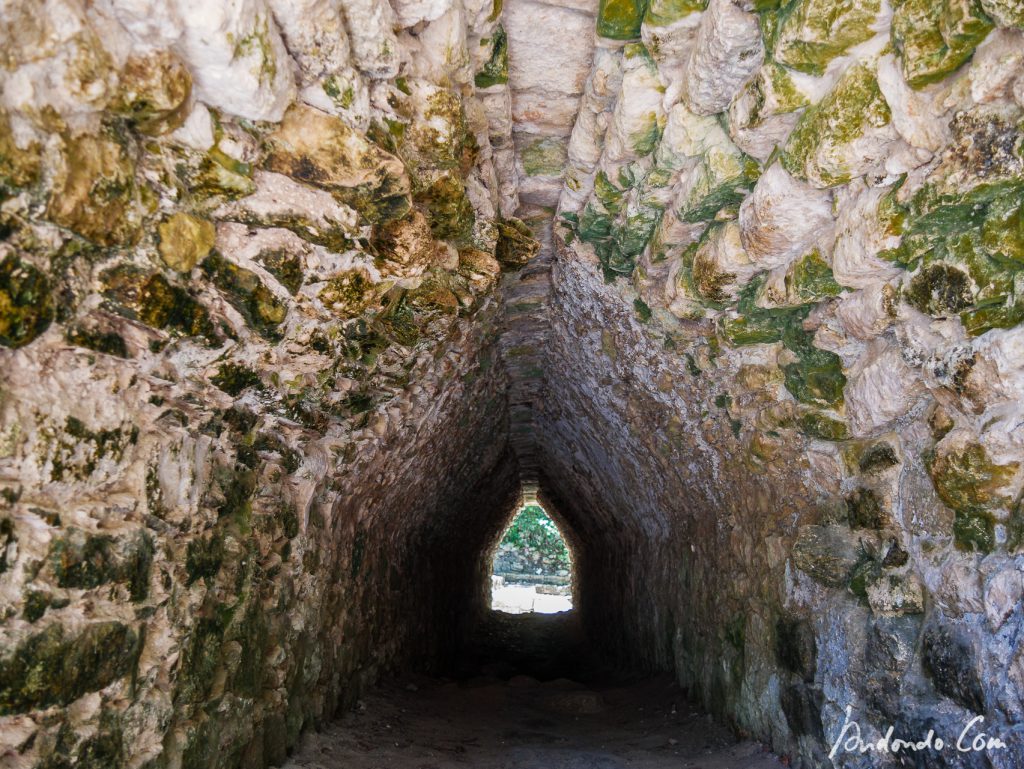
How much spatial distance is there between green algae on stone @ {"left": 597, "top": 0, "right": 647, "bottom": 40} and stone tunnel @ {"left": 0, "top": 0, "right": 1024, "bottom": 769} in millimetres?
14

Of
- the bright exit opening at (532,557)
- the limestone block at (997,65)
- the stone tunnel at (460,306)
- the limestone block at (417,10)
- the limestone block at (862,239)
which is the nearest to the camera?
the limestone block at (997,65)

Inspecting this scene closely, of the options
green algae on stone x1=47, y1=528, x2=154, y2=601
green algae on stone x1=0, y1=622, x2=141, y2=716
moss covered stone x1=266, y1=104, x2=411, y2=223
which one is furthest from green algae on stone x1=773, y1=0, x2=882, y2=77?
green algae on stone x1=0, y1=622, x2=141, y2=716

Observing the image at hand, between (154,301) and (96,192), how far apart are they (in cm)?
38

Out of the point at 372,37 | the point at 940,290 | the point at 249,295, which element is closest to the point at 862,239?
the point at 940,290

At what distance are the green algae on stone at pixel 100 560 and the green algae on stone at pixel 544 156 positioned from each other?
1926 mm

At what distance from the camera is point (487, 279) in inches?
117

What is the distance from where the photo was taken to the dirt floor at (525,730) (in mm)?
Result: 3592

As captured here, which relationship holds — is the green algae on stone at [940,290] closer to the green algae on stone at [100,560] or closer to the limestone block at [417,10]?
the limestone block at [417,10]

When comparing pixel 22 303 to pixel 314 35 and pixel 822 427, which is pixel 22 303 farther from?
pixel 822 427

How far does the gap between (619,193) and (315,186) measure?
1302 millimetres

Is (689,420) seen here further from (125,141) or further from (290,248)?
(125,141)

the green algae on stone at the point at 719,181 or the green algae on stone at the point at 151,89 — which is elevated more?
the green algae on stone at the point at 719,181

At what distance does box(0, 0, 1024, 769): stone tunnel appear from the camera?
61.5 inches

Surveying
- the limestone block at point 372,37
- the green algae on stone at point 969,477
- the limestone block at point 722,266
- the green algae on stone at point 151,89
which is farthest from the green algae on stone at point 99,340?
the green algae on stone at point 969,477
